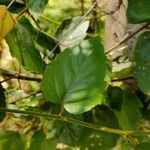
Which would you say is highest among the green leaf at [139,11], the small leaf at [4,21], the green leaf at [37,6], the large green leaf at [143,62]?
the small leaf at [4,21]

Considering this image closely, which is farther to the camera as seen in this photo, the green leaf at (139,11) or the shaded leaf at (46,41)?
the shaded leaf at (46,41)

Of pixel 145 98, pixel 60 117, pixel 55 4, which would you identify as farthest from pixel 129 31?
pixel 55 4

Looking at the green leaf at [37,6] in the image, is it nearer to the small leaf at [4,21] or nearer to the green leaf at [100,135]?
the small leaf at [4,21]

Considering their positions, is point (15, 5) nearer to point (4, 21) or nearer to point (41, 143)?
point (4, 21)

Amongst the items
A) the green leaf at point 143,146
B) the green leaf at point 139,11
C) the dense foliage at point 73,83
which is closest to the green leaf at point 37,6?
the dense foliage at point 73,83

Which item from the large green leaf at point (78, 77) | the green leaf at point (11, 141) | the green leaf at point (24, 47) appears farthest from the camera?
the green leaf at point (11, 141)

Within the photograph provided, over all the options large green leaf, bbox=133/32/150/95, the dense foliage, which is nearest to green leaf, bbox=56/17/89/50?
the dense foliage

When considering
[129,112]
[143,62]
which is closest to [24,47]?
[143,62]
